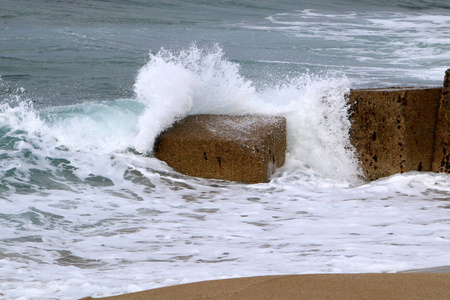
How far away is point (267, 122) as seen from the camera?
5.04 meters

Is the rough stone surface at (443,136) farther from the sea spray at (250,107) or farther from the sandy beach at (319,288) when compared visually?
the sandy beach at (319,288)

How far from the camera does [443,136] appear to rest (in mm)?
4562

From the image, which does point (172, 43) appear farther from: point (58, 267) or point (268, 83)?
point (58, 267)

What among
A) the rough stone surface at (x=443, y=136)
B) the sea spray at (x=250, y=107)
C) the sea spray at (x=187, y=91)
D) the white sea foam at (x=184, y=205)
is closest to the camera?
the white sea foam at (x=184, y=205)

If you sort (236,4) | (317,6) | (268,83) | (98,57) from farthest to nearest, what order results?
(317,6)
(236,4)
(98,57)
(268,83)

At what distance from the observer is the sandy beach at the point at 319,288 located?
1.97 m

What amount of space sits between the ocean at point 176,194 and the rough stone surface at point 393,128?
10cm

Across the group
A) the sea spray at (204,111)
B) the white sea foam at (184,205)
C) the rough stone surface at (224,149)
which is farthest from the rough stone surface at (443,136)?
the rough stone surface at (224,149)

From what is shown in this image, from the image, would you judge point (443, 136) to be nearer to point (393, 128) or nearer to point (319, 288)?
point (393, 128)

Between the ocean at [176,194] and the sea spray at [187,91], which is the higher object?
the sea spray at [187,91]

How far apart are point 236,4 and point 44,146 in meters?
19.3

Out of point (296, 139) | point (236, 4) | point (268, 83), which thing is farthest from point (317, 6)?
point (296, 139)

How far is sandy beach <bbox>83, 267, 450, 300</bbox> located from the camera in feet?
6.46

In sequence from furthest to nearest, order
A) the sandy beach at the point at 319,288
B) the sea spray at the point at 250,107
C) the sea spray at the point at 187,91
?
the sea spray at the point at 187,91 < the sea spray at the point at 250,107 < the sandy beach at the point at 319,288
